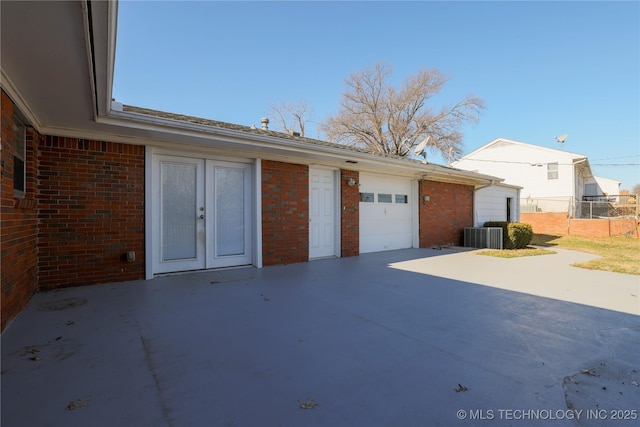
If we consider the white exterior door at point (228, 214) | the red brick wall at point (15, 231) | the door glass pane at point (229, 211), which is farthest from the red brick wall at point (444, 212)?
the red brick wall at point (15, 231)

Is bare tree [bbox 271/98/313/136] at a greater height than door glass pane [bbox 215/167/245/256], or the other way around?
bare tree [bbox 271/98/313/136]

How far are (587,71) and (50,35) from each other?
55.7ft

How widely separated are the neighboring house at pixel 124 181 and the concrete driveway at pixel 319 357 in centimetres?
69

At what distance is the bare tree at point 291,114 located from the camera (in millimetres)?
21531

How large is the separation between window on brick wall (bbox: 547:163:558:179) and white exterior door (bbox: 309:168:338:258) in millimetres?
20768

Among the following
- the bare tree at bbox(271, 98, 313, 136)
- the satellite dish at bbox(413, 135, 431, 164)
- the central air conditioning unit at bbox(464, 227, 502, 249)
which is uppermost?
the bare tree at bbox(271, 98, 313, 136)

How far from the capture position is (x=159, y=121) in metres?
4.52

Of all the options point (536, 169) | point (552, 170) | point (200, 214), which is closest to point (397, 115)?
point (536, 169)

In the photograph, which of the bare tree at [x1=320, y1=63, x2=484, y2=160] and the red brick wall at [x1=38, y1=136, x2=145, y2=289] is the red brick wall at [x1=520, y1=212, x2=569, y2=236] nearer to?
the bare tree at [x1=320, y1=63, x2=484, y2=160]

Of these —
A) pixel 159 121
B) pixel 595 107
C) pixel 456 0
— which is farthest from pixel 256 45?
pixel 595 107

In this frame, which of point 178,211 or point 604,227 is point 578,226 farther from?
point 178,211

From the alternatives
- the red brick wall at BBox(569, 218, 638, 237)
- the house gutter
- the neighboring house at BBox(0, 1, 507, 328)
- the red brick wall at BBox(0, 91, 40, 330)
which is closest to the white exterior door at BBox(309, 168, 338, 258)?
the neighboring house at BBox(0, 1, 507, 328)

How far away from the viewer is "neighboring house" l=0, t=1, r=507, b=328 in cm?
262

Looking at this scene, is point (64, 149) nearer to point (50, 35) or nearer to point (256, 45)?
point (50, 35)
